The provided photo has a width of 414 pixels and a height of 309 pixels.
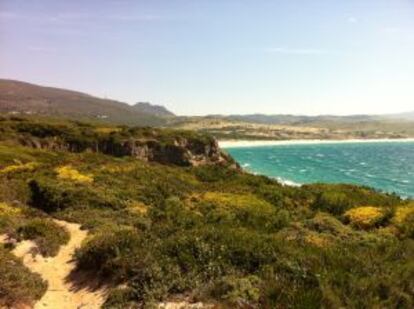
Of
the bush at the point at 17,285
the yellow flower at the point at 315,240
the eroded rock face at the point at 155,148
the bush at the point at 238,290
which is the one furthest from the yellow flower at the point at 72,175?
the eroded rock face at the point at 155,148

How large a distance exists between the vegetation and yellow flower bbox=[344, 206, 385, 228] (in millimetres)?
58

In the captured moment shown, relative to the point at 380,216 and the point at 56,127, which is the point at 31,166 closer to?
the point at 380,216

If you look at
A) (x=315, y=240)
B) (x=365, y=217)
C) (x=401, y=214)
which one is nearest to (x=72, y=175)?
(x=365, y=217)

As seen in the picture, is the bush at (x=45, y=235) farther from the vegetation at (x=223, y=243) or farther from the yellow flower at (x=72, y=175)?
the yellow flower at (x=72, y=175)

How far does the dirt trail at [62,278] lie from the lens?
11.6 m

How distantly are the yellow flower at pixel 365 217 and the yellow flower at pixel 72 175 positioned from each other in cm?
1565

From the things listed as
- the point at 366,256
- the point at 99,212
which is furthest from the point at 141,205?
the point at 366,256

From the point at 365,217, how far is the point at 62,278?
1469cm

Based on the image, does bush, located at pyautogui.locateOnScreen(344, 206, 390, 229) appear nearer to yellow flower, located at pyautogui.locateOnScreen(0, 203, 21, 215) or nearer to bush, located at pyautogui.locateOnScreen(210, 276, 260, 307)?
bush, located at pyautogui.locateOnScreen(210, 276, 260, 307)

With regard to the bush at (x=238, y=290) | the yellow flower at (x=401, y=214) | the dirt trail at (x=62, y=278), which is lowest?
the dirt trail at (x=62, y=278)

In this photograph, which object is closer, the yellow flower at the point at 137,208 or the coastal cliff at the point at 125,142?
the yellow flower at the point at 137,208

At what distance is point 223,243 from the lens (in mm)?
12633

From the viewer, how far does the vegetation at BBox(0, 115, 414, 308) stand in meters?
10.2

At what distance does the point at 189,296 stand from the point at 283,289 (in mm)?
2276
